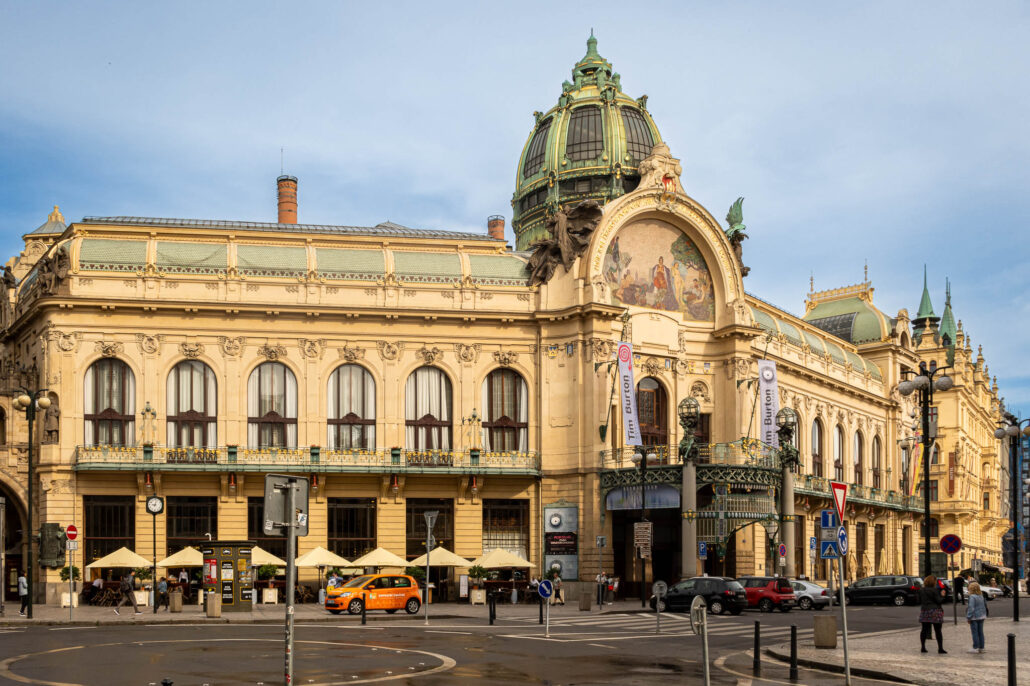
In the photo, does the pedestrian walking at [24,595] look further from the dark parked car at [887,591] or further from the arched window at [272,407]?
the dark parked car at [887,591]

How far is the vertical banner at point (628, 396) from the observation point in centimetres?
5597

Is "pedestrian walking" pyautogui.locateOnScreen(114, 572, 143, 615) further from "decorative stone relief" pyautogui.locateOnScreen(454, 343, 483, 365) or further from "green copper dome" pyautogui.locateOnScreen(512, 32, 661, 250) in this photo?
"green copper dome" pyautogui.locateOnScreen(512, 32, 661, 250)

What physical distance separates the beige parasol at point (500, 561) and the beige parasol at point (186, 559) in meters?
11.9

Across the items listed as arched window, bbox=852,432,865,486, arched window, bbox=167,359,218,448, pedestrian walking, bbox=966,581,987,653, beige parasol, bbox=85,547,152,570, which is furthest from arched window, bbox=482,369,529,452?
arched window, bbox=852,432,865,486

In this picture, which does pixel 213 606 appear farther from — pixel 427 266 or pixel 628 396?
pixel 628 396

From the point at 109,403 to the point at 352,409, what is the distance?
35.6ft

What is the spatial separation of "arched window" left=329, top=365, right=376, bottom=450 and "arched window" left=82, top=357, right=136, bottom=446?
29.3 ft

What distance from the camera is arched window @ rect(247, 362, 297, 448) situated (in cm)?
5500

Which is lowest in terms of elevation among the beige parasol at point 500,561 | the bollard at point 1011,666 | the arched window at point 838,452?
the beige parasol at point 500,561

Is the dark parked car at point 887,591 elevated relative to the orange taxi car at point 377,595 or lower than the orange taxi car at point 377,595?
lower

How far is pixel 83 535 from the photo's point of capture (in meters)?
52.3

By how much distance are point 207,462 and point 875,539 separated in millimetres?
48933

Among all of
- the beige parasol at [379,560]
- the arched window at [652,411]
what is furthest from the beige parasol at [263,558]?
the arched window at [652,411]

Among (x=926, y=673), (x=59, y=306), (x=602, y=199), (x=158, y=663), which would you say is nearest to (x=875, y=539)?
(x=602, y=199)
